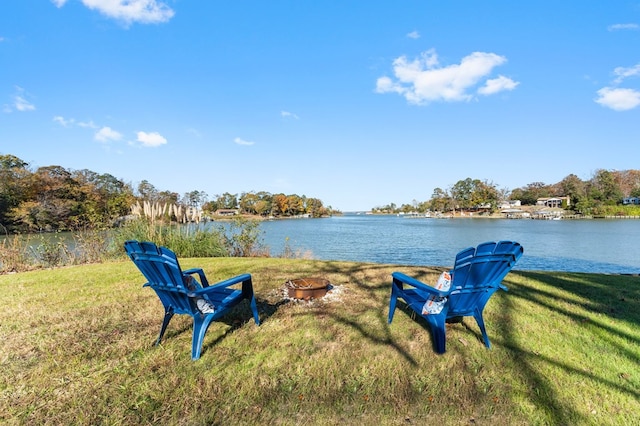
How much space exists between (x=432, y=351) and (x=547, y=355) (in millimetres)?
920

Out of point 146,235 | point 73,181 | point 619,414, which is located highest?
point 73,181

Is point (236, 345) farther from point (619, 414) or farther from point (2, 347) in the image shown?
point (619, 414)

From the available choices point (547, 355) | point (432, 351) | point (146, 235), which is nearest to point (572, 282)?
point (547, 355)

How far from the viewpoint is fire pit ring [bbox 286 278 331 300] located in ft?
12.7

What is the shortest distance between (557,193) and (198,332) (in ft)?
373

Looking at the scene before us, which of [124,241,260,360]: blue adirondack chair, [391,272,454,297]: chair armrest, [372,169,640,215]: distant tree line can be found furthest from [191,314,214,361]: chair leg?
[372,169,640,215]: distant tree line

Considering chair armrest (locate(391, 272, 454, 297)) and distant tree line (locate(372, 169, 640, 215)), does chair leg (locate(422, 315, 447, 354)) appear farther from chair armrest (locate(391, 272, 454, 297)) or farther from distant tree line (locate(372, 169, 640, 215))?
distant tree line (locate(372, 169, 640, 215))

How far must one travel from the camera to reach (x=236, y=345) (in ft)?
8.96

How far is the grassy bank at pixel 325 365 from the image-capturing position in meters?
1.88

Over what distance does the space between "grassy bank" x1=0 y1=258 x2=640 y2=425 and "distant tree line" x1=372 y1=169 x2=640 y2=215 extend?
8054 centimetres

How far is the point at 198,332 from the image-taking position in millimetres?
2512

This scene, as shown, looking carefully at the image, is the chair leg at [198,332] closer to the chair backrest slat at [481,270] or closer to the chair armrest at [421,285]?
the chair armrest at [421,285]

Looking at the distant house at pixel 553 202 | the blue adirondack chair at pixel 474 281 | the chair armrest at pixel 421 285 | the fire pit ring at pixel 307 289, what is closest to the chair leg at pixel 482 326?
the blue adirondack chair at pixel 474 281

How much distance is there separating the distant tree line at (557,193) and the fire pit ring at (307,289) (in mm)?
81267
